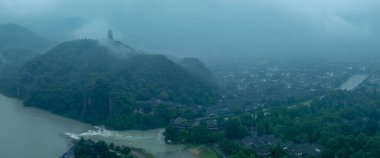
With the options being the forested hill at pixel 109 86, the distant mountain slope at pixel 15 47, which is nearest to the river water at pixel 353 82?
the forested hill at pixel 109 86

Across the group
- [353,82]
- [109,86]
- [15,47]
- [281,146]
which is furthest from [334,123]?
[15,47]

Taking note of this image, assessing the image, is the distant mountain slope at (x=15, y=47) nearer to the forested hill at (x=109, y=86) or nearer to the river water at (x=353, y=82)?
the forested hill at (x=109, y=86)

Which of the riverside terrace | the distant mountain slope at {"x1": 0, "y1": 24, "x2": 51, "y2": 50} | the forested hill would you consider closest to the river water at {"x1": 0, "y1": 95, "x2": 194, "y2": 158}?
the forested hill

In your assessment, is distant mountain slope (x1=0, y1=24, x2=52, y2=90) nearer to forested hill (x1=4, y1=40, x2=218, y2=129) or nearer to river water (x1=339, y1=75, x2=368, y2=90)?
forested hill (x1=4, y1=40, x2=218, y2=129)

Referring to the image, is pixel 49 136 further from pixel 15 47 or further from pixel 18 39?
pixel 18 39

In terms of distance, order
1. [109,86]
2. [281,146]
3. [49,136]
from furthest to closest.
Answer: [109,86] → [49,136] → [281,146]

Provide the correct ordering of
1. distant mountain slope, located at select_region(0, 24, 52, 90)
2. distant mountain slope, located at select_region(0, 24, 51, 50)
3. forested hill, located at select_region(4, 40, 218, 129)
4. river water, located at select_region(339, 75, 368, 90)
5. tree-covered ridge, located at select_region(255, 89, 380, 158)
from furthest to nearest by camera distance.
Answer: distant mountain slope, located at select_region(0, 24, 51, 50) < distant mountain slope, located at select_region(0, 24, 52, 90) < river water, located at select_region(339, 75, 368, 90) < forested hill, located at select_region(4, 40, 218, 129) < tree-covered ridge, located at select_region(255, 89, 380, 158)
